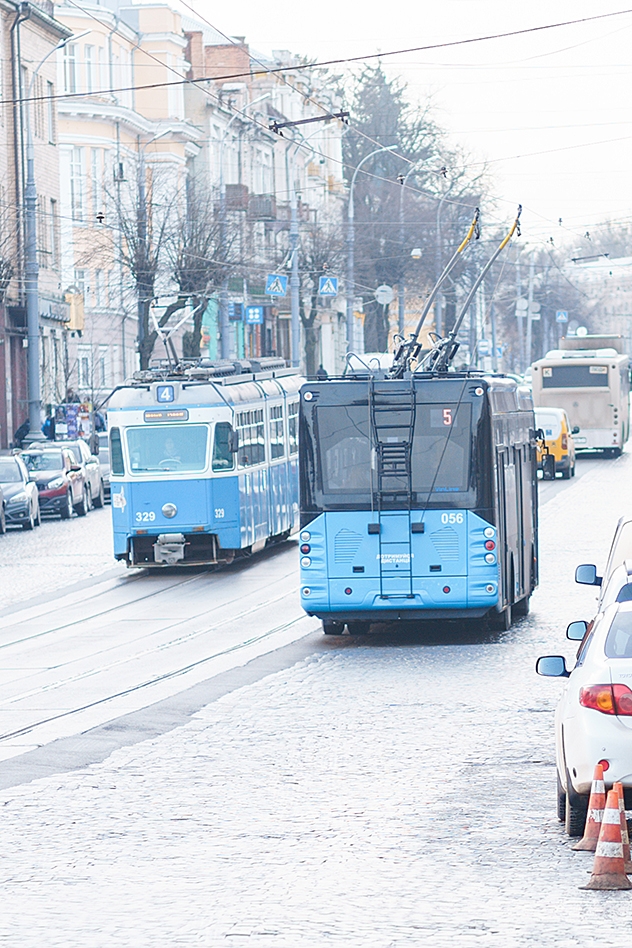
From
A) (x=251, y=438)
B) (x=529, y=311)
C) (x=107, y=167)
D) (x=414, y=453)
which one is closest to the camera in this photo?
(x=414, y=453)

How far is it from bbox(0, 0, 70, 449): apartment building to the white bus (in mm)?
15089

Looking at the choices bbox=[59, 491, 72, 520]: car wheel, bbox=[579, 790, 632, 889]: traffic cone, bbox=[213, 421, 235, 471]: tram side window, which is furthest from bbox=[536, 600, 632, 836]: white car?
bbox=[59, 491, 72, 520]: car wheel

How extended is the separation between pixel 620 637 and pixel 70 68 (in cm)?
6108

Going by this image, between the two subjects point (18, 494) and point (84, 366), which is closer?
point (18, 494)

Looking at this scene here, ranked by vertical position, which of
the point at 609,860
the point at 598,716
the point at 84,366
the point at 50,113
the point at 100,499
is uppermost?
the point at 50,113

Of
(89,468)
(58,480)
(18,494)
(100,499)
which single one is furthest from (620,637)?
(100,499)

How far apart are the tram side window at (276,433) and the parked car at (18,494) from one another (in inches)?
288

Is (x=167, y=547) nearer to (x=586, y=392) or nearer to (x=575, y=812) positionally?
(x=575, y=812)

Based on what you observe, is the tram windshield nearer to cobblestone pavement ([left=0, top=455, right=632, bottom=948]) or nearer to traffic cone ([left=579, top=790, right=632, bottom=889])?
cobblestone pavement ([left=0, top=455, right=632, bottom=948])

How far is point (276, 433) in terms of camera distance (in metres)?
31.6

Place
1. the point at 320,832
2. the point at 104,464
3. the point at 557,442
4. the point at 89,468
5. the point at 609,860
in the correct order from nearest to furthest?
the point at 609,860 < the point at 320,832 < the point at 89,468 < the point at 557,442 < the point at 104,464

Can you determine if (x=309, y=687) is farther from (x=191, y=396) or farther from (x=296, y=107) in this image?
(x=296, y=107)

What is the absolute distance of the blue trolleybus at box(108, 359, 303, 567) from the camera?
2734cm

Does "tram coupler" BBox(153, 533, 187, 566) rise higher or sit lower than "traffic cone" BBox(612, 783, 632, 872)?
lower
